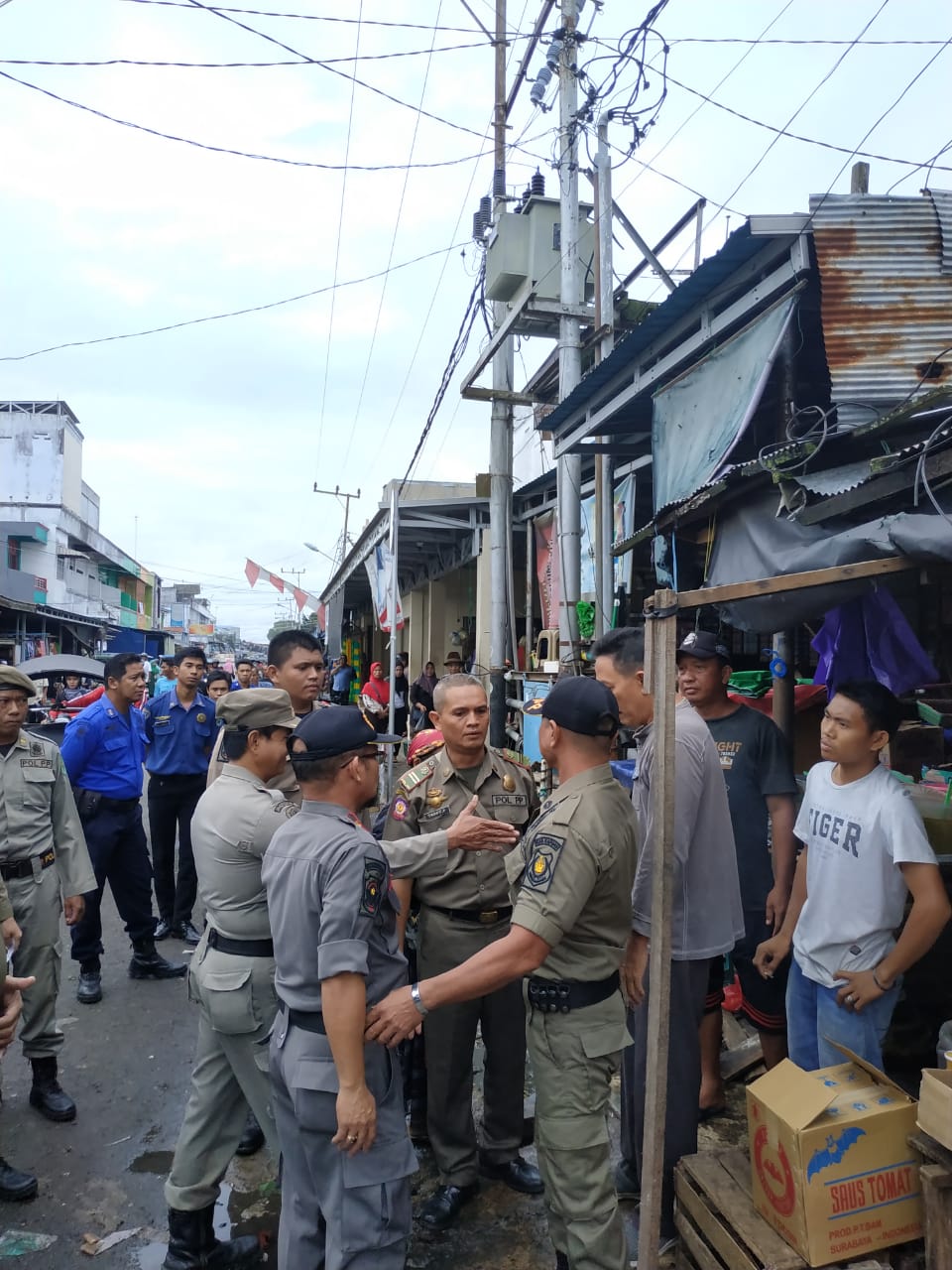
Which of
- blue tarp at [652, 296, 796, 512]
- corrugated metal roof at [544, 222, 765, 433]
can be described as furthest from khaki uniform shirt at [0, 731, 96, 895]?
corrugated metal roof at [544, 222, 765, 433]

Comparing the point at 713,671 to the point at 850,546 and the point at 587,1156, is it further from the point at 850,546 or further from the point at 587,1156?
the point at 587,1156

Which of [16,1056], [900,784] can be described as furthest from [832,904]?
[16,1056]

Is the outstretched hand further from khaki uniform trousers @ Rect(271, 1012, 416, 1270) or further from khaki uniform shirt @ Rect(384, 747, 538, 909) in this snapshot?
khaki uniform trousers @ Rect(271, 1012, 416, 1270)

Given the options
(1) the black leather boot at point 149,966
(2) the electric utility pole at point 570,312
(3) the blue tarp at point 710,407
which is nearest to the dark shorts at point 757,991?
(3) the blue tarp at point 710,407

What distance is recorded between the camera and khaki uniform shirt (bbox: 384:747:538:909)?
3018mm

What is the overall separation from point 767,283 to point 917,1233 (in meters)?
4.04

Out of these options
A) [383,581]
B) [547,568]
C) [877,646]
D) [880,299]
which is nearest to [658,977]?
[877,646]

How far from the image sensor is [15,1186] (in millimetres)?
3002

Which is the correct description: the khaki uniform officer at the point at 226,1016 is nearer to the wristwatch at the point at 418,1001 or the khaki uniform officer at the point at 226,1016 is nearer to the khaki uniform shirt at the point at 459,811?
the khaki uniform shirt at the point at 459,811

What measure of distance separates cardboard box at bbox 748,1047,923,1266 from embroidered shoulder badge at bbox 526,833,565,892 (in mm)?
944

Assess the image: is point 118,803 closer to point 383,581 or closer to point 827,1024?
point 827,1024

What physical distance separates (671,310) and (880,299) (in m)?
1.25

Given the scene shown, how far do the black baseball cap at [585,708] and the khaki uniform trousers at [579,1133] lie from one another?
84 cm

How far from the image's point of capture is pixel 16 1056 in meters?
4.17
